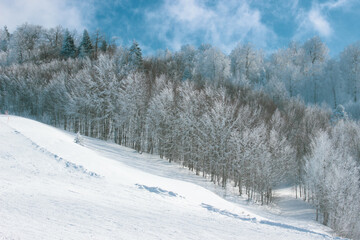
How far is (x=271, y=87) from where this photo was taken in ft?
186

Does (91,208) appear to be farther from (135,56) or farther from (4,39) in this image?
(4,39)

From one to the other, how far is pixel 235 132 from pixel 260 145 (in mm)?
3422

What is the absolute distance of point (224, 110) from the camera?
29359 mm

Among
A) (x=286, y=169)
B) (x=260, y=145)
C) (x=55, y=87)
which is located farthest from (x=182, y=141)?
(x=55, y=87)

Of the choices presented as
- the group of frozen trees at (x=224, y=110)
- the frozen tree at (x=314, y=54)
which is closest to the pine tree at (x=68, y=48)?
the group of frozen trees at (x=224, y=110)

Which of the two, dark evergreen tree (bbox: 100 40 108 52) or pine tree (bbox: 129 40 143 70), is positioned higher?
dark evergreen tree (bbox: 100 40 108 52)

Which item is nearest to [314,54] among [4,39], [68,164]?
[68,164]

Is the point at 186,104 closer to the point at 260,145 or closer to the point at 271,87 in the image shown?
the point at 260,145

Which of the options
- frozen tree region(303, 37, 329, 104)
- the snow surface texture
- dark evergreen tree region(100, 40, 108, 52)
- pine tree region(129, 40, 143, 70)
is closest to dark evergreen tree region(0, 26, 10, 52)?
dark evergreen tree region(100, 40, 108, 52)

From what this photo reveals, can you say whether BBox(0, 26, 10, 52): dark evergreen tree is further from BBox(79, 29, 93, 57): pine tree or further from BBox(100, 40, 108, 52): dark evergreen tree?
BBox(100, 40, 108, 52): dark evergreen tree

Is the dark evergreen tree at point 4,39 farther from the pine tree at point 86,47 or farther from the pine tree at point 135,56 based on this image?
the pine tree at point 135,56

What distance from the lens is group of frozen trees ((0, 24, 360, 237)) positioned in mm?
26828

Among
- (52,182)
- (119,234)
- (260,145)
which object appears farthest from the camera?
(260,145)

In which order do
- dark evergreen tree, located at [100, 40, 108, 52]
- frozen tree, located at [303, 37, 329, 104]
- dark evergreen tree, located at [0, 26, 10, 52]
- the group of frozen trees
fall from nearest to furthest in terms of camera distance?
the group of frozen trees
frozen tree, located at [303, 37, 329, 104]
dark evergreen tree, located at [100, 40, 108, 52]
dark evergreen tree, located at [0, 26, 10, 52]
